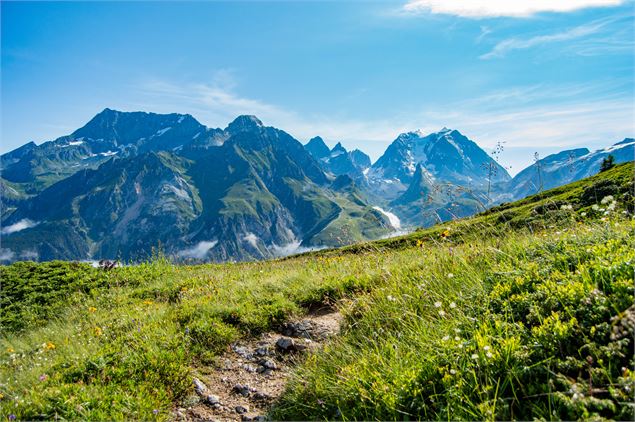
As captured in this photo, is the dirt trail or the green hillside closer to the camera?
the green hillside

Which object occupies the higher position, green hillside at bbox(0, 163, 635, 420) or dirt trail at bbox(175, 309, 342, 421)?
green hillside at bbox(0, 163, 635, 420)

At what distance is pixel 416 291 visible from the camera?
18.5 ft

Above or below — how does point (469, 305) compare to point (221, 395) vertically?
above

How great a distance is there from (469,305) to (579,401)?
5.96 ft

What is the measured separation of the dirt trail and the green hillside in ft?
0.83

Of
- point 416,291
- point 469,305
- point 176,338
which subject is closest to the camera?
point 469,305

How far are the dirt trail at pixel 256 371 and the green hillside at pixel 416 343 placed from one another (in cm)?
25

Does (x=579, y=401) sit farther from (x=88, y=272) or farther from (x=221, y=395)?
(x=88, y=272)

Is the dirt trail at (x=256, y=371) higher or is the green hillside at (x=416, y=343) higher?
the green hillside at (x=416, y=343)

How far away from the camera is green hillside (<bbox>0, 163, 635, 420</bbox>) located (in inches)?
124

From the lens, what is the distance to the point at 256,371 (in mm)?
6469

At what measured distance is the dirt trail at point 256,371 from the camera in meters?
5.46

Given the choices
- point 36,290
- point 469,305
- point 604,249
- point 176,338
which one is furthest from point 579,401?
point 36,290

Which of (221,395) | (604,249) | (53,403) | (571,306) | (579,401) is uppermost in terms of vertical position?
(604,249)
